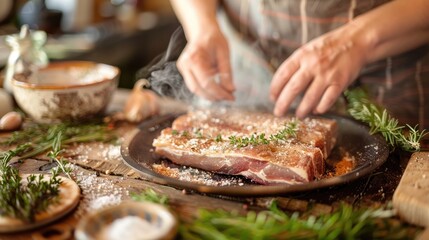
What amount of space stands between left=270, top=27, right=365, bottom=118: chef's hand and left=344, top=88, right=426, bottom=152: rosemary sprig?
119mm

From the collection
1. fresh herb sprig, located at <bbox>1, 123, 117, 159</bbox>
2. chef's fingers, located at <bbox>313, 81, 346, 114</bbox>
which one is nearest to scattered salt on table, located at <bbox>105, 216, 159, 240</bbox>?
fresh herb sprig, located at <bbox>1, 123, 117, 159</bbox>

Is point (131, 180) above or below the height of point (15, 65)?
below

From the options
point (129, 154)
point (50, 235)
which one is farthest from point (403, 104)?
point (50, 235)

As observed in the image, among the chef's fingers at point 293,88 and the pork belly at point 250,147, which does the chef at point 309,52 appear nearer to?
the chef's fingers at point 293,88

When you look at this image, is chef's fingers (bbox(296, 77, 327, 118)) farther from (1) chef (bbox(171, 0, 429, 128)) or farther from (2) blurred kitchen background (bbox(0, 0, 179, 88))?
(2) blurred kitchen background (bbox(0, 0, 179, 88))

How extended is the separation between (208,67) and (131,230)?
992 mm

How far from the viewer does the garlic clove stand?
1.94m

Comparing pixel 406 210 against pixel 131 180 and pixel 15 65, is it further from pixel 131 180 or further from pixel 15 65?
pixel 15 65

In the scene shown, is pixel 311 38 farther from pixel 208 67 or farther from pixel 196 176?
pixel 196 176

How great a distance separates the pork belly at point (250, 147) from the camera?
4.72 ft

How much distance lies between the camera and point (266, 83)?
229cm

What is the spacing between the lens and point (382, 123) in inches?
64.7

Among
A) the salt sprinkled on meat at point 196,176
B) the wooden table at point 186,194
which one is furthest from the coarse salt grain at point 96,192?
the salt sprinkled on meat at point 196,176

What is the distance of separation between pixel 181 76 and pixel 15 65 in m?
0.73
